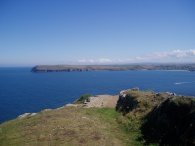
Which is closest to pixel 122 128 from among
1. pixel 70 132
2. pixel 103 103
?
pixel 70 132

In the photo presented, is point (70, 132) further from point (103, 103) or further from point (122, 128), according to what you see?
point (103, 103)

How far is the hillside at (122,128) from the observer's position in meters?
21.2

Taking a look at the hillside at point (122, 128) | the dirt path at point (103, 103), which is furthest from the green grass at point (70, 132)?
the dirt path at point (103, 103)

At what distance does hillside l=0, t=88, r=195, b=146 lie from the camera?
21250 mm

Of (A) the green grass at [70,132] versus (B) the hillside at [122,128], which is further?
(A) the green grass at [70,132]

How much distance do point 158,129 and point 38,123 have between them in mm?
13368

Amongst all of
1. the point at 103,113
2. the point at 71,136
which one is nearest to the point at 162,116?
the point at 71,136

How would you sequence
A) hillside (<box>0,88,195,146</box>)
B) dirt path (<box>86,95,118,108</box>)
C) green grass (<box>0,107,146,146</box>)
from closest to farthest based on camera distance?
hillside (<box>0,88,195,146</box>), green grass (<box>0,107,146,146</box>), dirt path (<box>86,95,118,108</box>)

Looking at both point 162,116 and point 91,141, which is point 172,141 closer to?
point 162,116

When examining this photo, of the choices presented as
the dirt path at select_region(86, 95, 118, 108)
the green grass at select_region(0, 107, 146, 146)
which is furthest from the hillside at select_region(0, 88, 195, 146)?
the dirt path at select_region(86, 95, 118, 108)

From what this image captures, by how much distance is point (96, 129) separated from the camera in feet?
86.9

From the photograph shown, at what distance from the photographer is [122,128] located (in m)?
27.1

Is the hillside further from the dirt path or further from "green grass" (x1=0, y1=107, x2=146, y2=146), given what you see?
the dirt path

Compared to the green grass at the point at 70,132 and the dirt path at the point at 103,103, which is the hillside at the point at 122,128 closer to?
the green grass at the point at 70,132
